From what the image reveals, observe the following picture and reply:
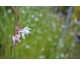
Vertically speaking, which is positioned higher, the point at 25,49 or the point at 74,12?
the point at 74,12

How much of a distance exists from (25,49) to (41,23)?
49 centimetres

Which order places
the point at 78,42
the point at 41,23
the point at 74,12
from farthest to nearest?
the point at 74,12
the point at 78,42
the point at 41,23

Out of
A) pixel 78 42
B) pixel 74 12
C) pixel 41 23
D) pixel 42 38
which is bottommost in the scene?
pixel 78 42

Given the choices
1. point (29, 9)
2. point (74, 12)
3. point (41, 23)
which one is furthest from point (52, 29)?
point (74, 12)

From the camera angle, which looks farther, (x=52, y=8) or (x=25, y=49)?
(x=52, y=8)

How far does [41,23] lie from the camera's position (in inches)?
57.6

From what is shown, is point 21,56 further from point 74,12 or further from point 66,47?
point 74,12

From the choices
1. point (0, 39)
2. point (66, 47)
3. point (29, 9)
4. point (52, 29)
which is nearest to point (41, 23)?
point (52, 29)

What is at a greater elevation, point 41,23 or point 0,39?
point 41,23

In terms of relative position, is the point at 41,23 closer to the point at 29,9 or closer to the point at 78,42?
the point at 29,9

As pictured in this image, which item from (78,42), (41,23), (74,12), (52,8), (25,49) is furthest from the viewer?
(52,8)

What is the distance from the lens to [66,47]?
52.7 inches

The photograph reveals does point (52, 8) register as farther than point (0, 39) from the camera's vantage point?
Yes

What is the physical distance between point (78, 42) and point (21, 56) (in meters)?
0.94
